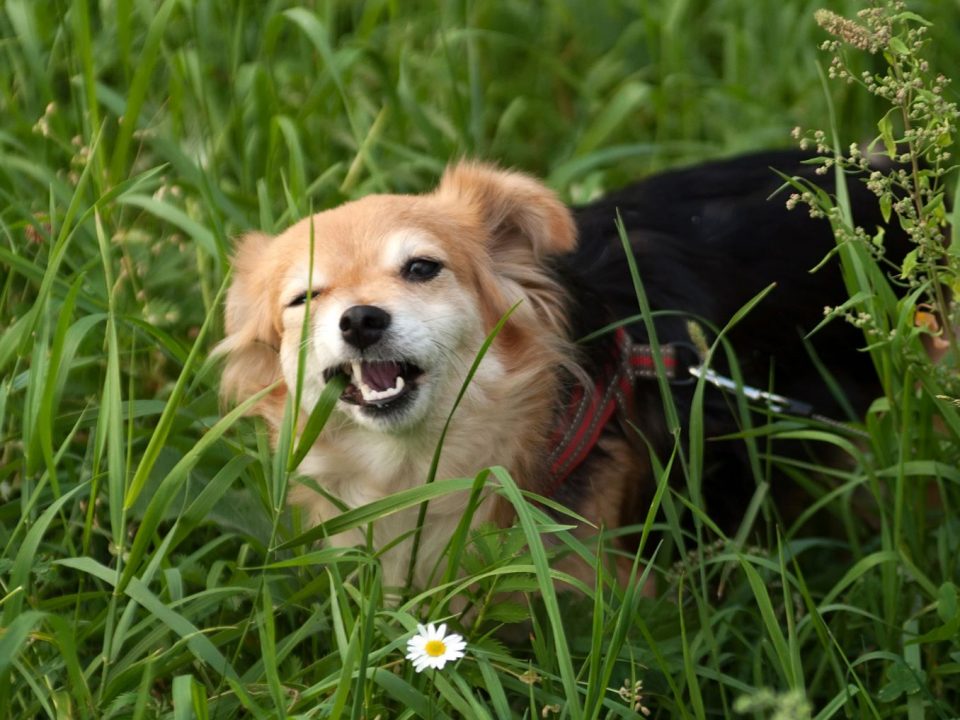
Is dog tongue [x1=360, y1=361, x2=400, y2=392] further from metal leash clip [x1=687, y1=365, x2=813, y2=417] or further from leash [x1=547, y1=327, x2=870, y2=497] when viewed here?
metal leash clip [x1=687, y1=365, x2=813, y2=417]

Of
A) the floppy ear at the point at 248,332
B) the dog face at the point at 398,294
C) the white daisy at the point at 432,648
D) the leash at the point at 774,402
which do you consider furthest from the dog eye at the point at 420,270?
the white daisy at the point at 432,648

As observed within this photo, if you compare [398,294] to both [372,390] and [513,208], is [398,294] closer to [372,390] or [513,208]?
[372,390]

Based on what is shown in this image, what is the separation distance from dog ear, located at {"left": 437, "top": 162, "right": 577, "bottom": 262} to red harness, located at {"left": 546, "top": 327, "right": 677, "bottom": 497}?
0.28 meters

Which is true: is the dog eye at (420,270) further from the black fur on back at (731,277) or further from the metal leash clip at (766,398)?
the metal leash clip at (766,398)

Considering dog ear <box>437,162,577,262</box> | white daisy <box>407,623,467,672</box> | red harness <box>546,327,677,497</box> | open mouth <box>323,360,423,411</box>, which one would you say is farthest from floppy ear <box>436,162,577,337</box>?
white daisy <box>407,623,467,672</box>

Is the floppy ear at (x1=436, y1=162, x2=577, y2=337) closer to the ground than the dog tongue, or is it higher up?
higher up

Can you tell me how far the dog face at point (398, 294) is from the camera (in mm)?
2451

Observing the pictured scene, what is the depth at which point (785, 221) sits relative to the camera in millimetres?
3170

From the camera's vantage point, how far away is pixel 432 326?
98.0 inches

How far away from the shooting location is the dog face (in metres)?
2.45

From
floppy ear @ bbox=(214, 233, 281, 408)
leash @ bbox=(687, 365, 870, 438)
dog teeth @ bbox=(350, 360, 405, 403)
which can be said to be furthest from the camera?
floppy ear @ bbox=(214, 233, 281, 408)

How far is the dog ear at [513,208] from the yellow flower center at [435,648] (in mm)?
1038

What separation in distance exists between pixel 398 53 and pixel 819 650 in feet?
7.84

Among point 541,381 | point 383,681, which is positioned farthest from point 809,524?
point 383,681
